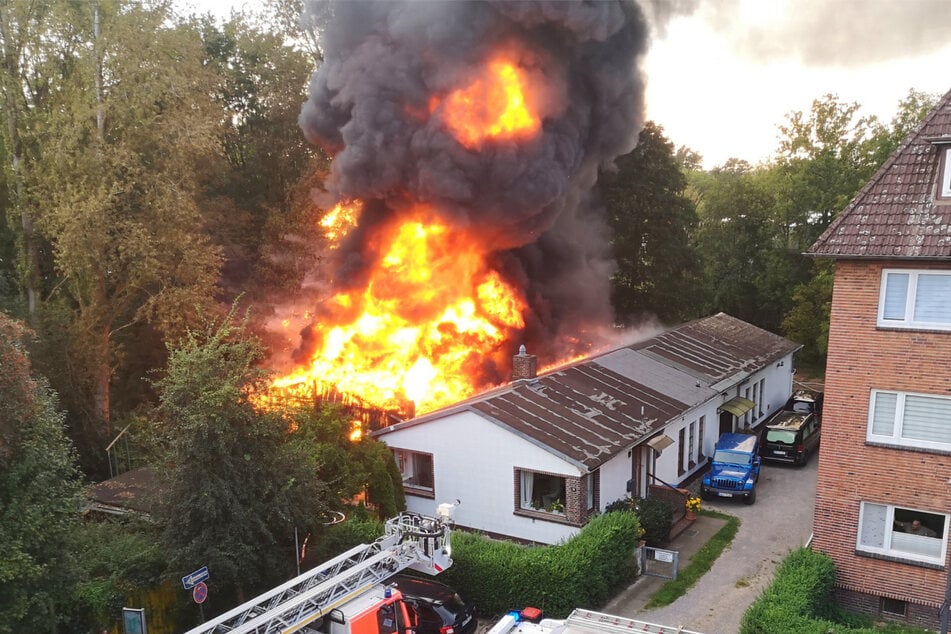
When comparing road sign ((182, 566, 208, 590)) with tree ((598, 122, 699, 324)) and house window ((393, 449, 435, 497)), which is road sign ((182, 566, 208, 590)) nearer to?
house window ((393, 449, 435, 497))

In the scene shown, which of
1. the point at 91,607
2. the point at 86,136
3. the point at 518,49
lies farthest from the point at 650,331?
the point at 91,607

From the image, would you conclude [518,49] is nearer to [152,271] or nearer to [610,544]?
[152,271]

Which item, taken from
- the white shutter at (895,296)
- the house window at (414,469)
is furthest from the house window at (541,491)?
the white shutter at (895,296)

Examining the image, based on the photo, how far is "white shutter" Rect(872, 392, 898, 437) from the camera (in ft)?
40.1

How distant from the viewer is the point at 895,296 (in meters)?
12.0

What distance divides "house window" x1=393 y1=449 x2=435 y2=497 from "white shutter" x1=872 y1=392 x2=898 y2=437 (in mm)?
10572

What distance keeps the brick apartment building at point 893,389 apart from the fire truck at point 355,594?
7.61m

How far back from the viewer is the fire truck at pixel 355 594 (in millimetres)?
9203

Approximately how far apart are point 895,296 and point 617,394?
904 cm

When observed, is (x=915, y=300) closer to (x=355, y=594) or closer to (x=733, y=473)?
(x=733, y=473)

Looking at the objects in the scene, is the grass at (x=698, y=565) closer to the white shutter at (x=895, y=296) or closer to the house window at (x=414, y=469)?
the house window at (x=414, y=469)

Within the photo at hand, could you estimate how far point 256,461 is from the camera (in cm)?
1202

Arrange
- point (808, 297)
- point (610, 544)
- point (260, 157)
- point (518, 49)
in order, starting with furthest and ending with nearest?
point (808, 297), point (260, 157), point (518, 49), point (610, 544)

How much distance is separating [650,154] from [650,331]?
10.1 meters
